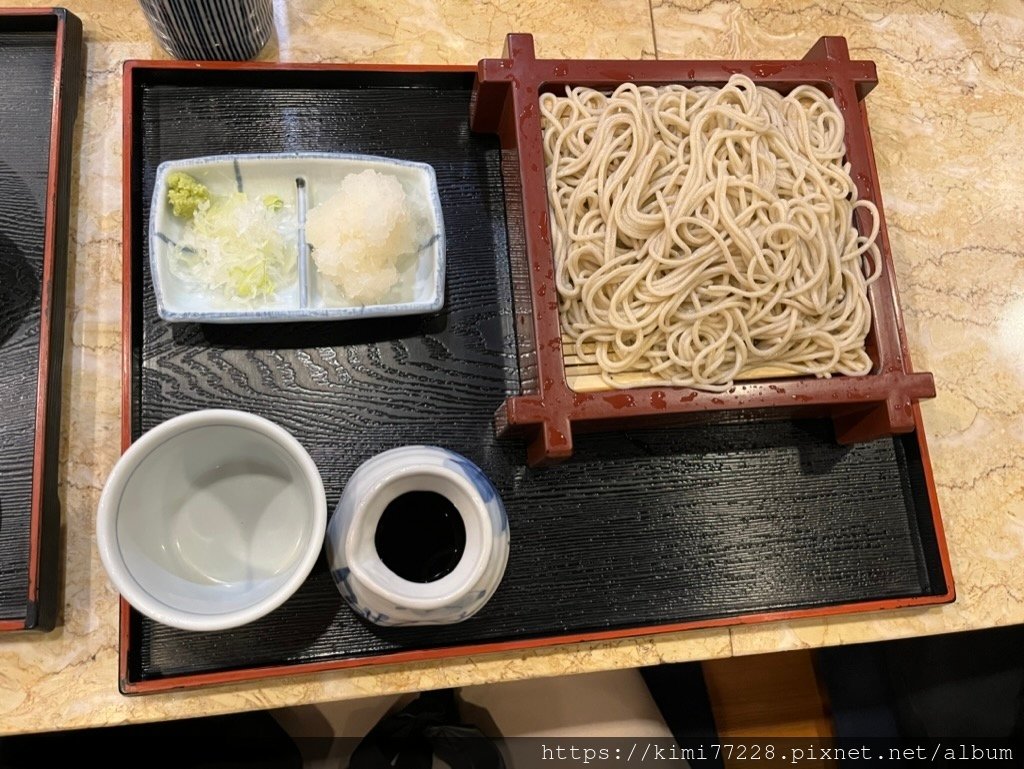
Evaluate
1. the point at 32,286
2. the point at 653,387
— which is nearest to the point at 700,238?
the point at 653,387

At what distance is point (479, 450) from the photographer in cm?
137

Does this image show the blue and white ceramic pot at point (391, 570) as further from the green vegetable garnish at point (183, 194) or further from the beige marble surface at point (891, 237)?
the green vegetable garnish at point (183, 194)

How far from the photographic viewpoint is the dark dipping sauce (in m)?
1.23

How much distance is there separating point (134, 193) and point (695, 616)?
4.28ft

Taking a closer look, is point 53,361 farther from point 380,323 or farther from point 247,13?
point 247,13

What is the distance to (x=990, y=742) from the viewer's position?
1687 mm

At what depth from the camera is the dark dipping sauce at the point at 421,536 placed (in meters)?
1.23

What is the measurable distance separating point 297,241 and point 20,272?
1.66 feet

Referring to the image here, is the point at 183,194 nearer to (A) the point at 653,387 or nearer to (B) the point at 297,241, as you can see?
(B) the point at 297,241

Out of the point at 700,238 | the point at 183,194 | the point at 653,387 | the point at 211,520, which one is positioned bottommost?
the point at 211,520

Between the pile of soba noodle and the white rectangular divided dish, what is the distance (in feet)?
0.79

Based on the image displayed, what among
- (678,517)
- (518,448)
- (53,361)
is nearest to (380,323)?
(518,448)

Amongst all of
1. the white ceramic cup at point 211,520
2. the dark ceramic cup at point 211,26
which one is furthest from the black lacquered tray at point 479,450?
the white ceramic cup at point 211,520

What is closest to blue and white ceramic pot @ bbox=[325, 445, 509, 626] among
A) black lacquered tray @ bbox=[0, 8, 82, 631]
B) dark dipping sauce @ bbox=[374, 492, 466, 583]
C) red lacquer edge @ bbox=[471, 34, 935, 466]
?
dark dipping sauce @ bbox=[374, 492, 466, 583]
